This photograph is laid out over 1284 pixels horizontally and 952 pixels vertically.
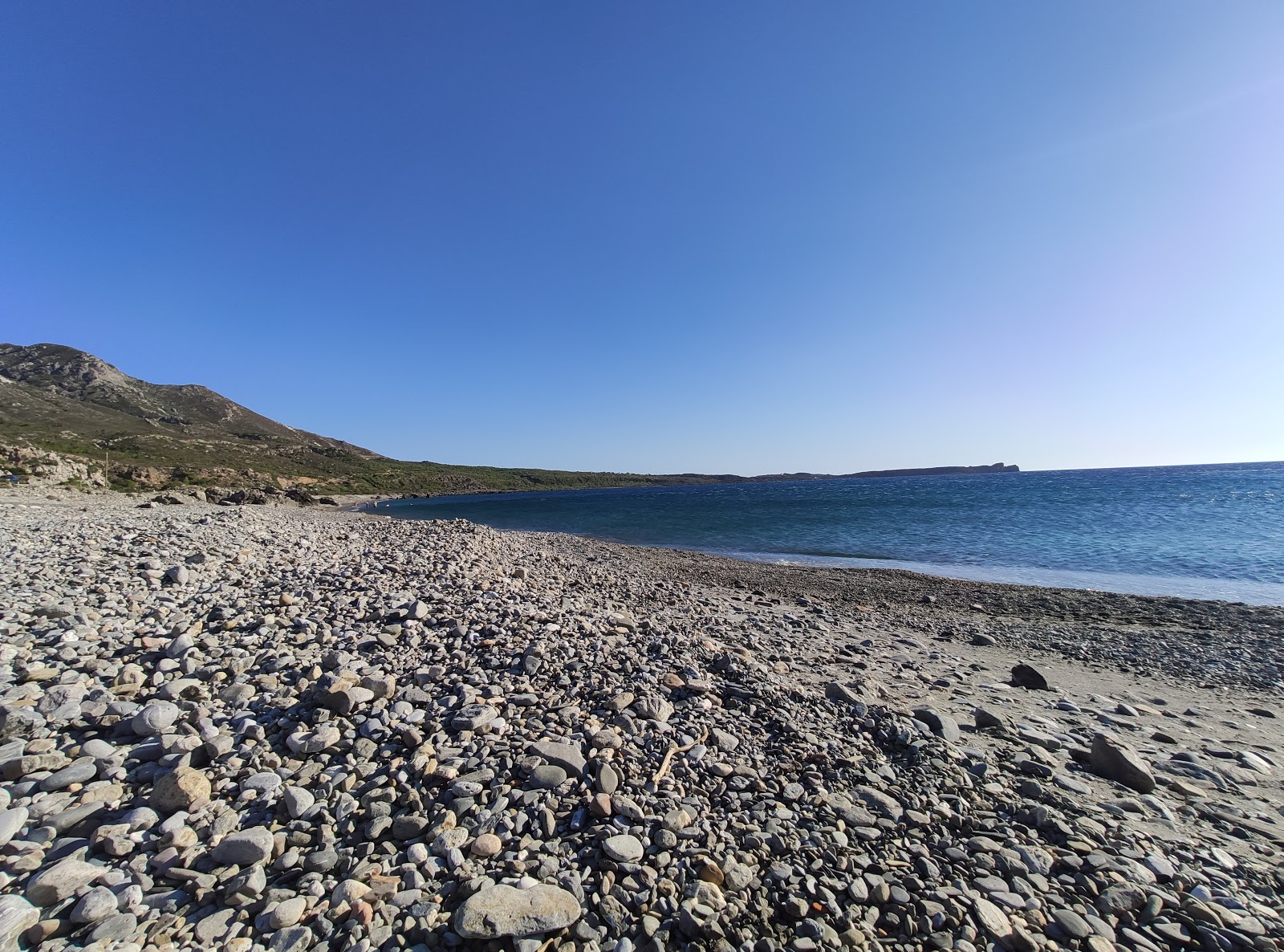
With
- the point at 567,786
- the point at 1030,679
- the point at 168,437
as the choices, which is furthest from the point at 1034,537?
the point at 168,437

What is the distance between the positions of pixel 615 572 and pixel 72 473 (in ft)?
151

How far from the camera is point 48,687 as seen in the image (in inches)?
201

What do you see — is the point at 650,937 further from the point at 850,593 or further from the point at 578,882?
the point at 850,593

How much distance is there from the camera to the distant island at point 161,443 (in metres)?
45.2

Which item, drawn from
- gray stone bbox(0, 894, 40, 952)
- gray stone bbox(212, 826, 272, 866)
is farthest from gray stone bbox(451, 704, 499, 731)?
gray stone bbox(0, 894, 40, 952)

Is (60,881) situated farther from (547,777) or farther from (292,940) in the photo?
(547,777)

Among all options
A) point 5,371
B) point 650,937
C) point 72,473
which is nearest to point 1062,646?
point 650,937

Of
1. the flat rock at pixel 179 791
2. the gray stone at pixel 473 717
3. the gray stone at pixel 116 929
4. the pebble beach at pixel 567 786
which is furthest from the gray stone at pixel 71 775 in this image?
the gray stone at pixel 473 717

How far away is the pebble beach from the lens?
10.6ft

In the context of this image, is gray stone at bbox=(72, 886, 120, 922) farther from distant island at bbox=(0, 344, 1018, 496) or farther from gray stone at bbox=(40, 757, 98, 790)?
distant island at bbox=(0, 344, 1018, 496)

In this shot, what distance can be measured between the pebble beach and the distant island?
147 feet

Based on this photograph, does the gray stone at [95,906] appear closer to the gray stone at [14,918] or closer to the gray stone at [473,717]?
the gray stone at [14,918]

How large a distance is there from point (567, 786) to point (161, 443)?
329ft

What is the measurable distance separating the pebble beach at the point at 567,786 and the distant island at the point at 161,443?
44.7 meters
